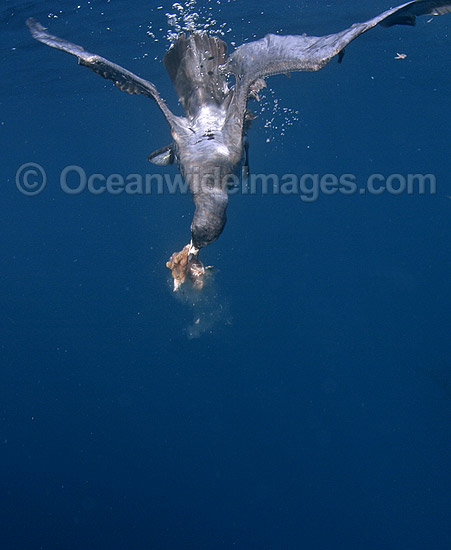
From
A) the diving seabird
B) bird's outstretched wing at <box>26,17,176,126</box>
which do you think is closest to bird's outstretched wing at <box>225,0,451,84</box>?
the diving seabird

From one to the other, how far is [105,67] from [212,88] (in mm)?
1646

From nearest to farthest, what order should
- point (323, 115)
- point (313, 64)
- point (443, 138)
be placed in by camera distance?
point (313, 64) < point (323, 115) < point (443, 138)

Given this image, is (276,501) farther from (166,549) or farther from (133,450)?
(133,450)

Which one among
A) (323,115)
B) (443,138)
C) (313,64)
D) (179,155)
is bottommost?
(443,138)

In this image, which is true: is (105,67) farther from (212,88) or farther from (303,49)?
(303,49)

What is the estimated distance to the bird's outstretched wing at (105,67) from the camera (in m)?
5.40

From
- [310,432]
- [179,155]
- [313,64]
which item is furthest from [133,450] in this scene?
[313,64]

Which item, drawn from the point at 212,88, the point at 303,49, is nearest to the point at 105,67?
the point at 212,88

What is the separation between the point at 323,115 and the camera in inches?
1416

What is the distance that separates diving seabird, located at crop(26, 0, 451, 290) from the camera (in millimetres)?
4570

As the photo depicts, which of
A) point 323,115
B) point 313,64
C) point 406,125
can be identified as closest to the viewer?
point 313,64

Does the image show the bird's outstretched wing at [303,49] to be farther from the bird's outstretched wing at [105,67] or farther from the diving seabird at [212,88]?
the bird's outstretched wing at [105,67]

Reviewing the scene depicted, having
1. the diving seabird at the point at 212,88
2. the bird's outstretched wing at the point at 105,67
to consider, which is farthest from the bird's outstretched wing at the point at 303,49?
the bird's outstretched wing at the point at 105,67

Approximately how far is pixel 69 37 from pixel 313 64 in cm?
1516
